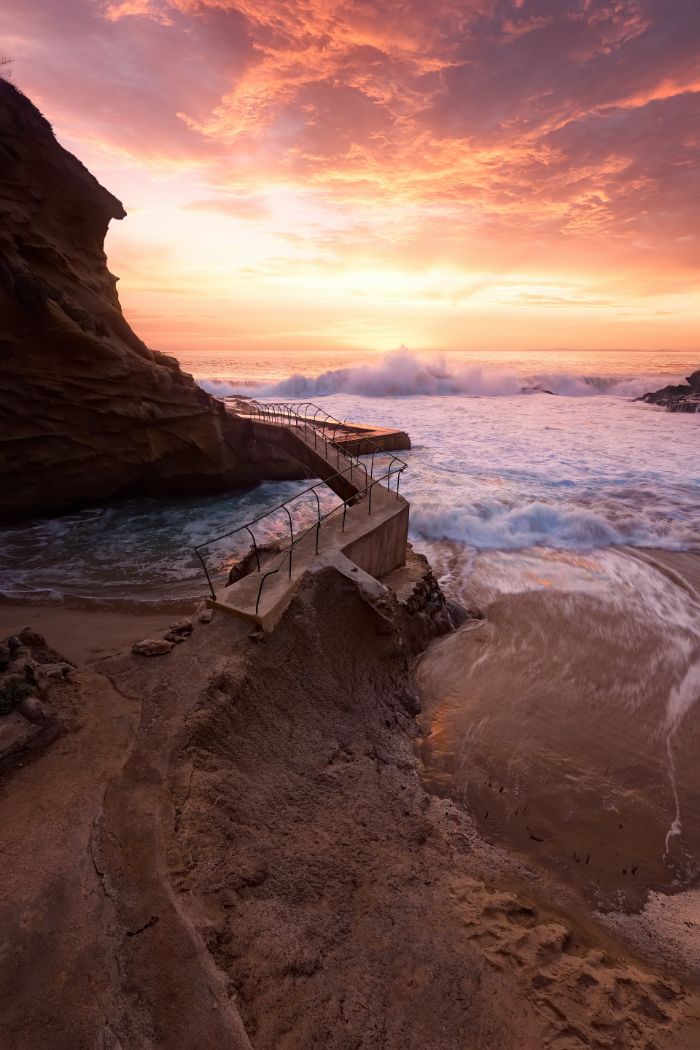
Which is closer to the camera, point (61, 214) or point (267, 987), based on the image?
point (267, 987)

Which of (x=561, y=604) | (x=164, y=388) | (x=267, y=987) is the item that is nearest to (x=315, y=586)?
(x=267, y=987)

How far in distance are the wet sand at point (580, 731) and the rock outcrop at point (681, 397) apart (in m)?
35.7

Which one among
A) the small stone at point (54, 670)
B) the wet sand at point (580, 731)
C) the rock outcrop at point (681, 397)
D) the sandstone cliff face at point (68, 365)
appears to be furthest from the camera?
the rock outcrop at point (681, 397)

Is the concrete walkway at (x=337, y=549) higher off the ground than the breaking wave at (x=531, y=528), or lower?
higher

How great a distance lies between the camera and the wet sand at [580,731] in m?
4.47

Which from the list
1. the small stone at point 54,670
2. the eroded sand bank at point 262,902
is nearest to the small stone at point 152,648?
the eroded sand bank at point 262,902

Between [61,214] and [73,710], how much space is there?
12.4 metres

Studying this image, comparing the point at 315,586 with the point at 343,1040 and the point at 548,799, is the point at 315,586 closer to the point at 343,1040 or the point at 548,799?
the point at 548,799

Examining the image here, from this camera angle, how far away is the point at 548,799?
498cm

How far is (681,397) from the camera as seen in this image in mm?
40125

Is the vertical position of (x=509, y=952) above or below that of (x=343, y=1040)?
below

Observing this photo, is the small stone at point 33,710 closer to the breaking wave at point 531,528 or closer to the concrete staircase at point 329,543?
the concrete staircase at point 329,543

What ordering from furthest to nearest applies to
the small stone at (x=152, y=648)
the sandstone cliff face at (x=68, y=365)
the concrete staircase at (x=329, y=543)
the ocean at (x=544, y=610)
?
the sandstone cliff face at (x=68, y=365), the concrete staircase at (x=329, y=543), the small stone at (x=152, y=648), the ocean at (x=544, y=610)

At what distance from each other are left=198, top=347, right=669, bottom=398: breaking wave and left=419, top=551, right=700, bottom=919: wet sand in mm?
32571
